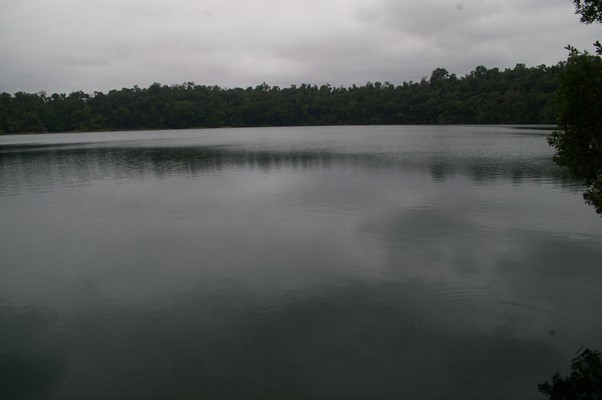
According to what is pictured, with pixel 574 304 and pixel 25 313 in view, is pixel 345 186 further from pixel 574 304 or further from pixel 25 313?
pixel 25 313

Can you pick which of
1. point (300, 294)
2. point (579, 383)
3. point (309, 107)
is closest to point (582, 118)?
point (579, 383)

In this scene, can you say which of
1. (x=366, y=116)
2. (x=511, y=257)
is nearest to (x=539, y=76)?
(x=366, y=116)

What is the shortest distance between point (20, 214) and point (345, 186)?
66.6 ft

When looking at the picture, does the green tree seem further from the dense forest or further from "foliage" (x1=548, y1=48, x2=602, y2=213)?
the dense forest

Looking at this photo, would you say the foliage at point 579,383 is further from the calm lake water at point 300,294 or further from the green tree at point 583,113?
the green tree at point 583,113

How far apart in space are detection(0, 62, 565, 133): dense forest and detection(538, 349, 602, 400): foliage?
13721cm

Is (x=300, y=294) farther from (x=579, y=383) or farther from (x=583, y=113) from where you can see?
(x=583, y=113)

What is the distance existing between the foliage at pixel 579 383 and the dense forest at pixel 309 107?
137207 mm

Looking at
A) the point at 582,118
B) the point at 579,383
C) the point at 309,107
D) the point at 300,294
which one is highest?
the point at 309,107

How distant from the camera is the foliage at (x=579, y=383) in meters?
8.59

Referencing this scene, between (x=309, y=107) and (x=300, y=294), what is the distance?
183840 mm

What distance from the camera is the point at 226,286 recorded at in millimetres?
13953

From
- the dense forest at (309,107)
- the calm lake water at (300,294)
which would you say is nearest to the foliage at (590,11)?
the calm lake water at (300,294)

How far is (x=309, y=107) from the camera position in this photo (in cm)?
19188
